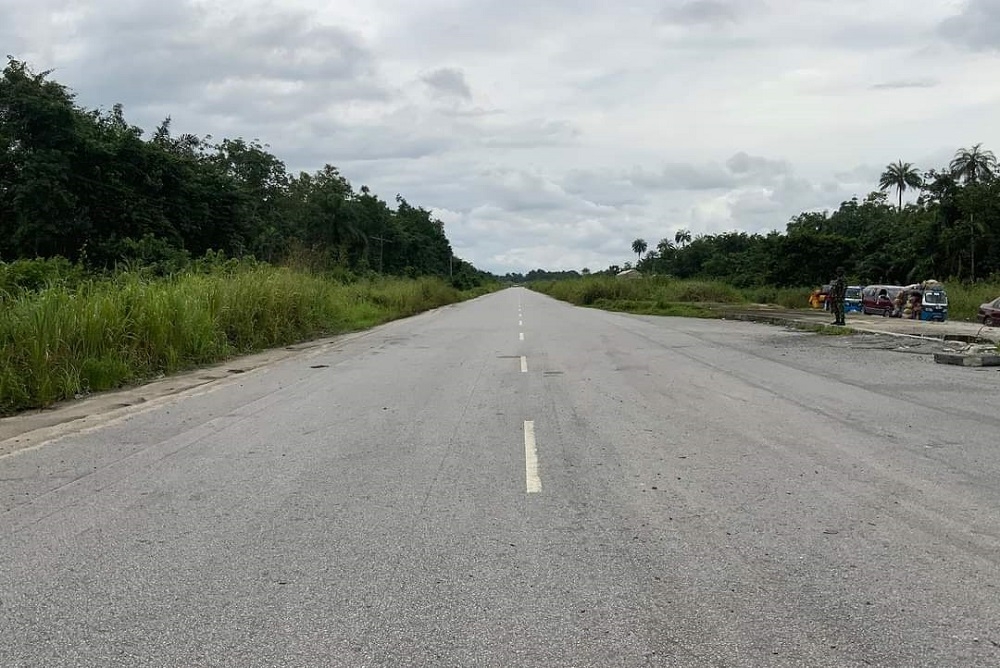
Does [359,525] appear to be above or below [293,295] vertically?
below

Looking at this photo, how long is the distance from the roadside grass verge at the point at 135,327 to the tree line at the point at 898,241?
37.7 m

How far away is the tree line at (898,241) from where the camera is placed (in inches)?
1740

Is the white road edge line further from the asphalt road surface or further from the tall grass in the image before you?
the tall grass

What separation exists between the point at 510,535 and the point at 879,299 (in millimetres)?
37795

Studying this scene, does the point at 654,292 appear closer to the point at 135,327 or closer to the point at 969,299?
the point at 969,299

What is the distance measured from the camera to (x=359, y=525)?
5363mm

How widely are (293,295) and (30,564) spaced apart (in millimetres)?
17775

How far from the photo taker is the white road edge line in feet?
20.8

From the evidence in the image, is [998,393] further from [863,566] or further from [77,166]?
[77,166]

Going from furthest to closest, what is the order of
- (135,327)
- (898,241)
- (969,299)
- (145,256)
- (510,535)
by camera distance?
(898,241)
(969,299)
(145,256)
(135,327)
(510,535)

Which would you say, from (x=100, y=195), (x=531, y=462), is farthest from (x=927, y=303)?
(x=100, y=195)

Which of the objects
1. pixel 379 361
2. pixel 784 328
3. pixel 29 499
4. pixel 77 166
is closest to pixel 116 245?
pixel 77 166

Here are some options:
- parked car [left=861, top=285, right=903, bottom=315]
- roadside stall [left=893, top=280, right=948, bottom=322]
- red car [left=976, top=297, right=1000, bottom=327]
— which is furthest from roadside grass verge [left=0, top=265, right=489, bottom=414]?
parked car [left=861, top=285, right=903, bottom=315]

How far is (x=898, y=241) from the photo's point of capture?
176 feet
